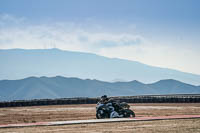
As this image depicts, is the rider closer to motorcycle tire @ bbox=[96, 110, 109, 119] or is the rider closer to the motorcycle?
the motorcycle

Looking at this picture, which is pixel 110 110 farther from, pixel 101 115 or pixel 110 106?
pixel 101 115

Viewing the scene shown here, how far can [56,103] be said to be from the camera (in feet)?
208

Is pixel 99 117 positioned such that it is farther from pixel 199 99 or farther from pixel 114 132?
pixel 199 99

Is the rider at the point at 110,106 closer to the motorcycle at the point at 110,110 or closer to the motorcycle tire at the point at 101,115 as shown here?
the motorcycle at the point at 110,110

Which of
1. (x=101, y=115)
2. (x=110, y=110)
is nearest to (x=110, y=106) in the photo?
(x=110, y=110)

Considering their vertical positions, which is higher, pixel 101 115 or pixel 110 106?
pixel 110 106

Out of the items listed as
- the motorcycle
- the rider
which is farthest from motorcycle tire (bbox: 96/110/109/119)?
the rider

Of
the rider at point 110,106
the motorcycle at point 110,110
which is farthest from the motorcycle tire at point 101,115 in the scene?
the rider at point 110,106

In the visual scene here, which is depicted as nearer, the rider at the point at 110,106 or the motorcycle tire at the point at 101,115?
the rider at the point at 110,106

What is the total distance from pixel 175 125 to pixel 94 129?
159 inches

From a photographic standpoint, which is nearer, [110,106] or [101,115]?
[110,106]

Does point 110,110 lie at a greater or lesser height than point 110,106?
lesser

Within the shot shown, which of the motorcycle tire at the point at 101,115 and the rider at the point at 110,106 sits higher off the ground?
the rider at the point at 110,106

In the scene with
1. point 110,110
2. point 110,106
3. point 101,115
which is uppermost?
point 110,106
